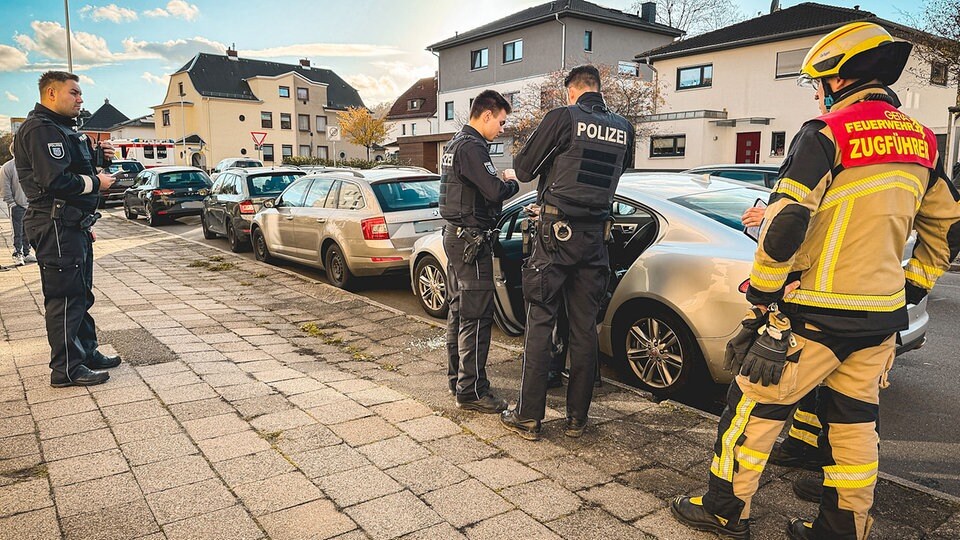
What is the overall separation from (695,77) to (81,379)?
32.6 m

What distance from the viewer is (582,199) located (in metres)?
3.80

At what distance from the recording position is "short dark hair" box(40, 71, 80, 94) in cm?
453

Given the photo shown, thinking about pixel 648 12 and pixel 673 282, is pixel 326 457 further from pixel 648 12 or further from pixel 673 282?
pixel 648 12

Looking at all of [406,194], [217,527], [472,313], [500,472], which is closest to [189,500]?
[217,527]

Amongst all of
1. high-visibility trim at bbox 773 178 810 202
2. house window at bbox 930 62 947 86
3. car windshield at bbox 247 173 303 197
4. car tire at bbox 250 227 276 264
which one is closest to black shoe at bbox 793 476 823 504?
high-visibility trim at bbox 773 178 810 202

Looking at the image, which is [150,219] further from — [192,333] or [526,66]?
[526,66]

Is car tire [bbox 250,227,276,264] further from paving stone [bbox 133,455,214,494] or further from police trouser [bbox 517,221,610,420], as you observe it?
police trouser [bbox 517,221,610,420]

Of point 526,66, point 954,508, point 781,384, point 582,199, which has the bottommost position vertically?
point 954,508

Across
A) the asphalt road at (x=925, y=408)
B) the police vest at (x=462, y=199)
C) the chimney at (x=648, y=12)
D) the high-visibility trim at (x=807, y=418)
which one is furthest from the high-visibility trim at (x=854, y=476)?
the chimney at (x=648, y=12)

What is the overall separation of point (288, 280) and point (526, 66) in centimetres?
3460

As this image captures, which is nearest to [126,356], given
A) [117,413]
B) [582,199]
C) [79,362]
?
[79,362]

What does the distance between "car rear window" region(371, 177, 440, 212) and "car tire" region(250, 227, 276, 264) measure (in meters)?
3.24

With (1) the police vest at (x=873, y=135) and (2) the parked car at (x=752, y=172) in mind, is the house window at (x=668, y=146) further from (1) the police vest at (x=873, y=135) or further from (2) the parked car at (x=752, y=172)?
(1) the police vest at (x=873, y=135)

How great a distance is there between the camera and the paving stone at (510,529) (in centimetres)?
284
